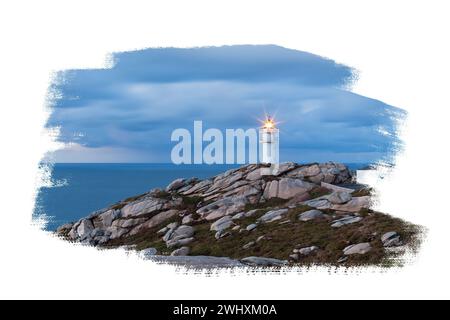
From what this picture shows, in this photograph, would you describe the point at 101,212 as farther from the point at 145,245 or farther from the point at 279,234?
the point at 279,234

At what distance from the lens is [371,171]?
147 feet

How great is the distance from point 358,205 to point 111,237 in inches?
811

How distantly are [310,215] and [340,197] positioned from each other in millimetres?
3160

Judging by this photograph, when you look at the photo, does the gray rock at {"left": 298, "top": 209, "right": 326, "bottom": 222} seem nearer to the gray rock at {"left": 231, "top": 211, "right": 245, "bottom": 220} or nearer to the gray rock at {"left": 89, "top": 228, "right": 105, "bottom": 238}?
the gray rock at {"left": 231, "top": 211, "right": 245, "bottom": 220}

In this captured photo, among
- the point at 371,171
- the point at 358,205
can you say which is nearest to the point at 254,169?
the point at 371,171

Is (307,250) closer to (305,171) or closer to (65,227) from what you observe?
(305,171)

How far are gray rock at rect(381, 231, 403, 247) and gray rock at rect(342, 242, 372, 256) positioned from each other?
2.71 feet

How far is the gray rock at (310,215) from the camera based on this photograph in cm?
3788

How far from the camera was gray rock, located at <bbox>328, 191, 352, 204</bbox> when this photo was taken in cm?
3958

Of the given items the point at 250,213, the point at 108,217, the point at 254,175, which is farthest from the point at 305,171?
the point at 108,217

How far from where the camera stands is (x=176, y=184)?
185ft

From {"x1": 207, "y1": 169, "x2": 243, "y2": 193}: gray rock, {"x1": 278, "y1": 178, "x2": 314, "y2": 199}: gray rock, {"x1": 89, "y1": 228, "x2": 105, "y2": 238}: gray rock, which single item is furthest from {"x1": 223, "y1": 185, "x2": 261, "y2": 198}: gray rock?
{"x1": 89, "y1": 228, "x2": 105, "y2": 238}: gray rock

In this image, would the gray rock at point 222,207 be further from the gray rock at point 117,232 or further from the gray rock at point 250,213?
the gray rock at point 117,232

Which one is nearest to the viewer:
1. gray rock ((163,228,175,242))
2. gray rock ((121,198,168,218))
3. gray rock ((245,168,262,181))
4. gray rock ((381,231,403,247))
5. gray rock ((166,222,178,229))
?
gray rock ((381,231,403,247))
